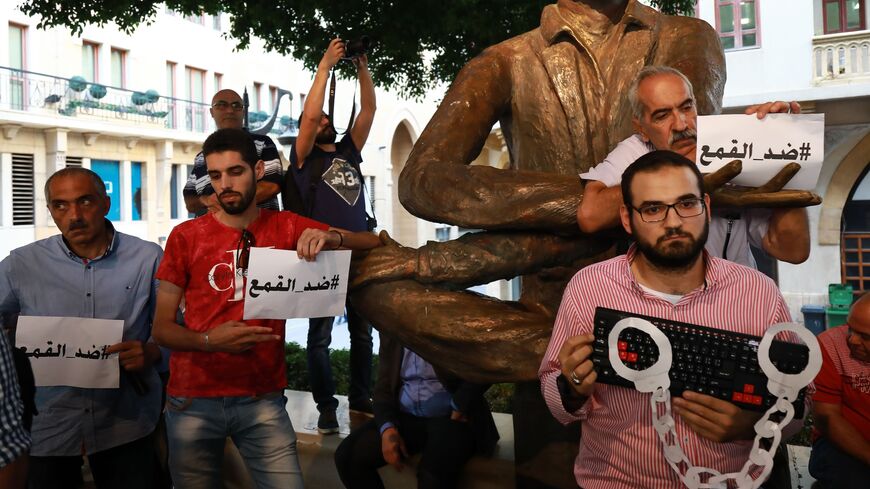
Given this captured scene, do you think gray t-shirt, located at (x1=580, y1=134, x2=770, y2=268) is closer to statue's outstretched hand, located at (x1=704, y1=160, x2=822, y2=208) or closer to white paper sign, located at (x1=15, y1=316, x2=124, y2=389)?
statue's outstretched hand, located at (x1=704, y1=160, x2=822, y2=208)

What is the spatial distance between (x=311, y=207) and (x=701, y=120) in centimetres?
271

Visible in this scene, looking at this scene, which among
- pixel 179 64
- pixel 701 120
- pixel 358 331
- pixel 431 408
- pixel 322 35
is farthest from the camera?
pixel 179 64

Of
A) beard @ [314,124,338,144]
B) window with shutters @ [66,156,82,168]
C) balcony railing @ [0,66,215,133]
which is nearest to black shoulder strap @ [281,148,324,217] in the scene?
beard @ [314,124,338,144]

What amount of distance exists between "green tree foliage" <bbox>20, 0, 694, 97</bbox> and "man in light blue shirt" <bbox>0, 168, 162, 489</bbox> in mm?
4049

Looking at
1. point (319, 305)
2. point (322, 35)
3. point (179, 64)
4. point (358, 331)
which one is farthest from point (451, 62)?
point (179, 64)

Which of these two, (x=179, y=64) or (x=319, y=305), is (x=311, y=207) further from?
(x=179, y=64)

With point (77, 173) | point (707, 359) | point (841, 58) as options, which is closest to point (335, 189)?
point (77, 173)

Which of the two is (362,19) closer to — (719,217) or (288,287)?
(288,287)

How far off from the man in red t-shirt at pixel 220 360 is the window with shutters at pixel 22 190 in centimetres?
1660

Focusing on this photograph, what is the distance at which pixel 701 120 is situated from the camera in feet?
6.46

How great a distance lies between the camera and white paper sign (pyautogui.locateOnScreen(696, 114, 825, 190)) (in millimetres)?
1950

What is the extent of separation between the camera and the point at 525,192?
2.03 meters

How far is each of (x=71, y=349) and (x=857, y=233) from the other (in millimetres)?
13633

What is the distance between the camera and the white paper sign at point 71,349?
3121 mm
